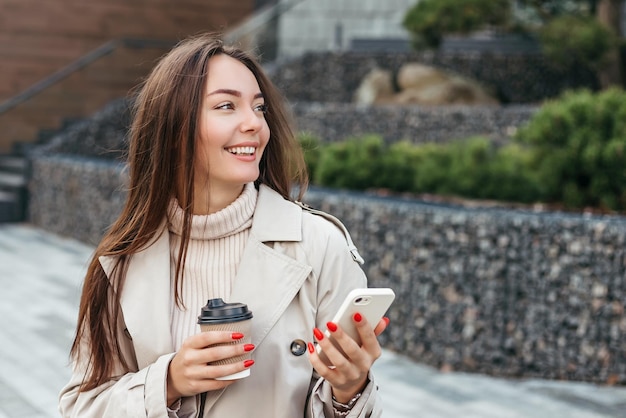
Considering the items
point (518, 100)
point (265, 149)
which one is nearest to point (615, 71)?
point (518, 100)

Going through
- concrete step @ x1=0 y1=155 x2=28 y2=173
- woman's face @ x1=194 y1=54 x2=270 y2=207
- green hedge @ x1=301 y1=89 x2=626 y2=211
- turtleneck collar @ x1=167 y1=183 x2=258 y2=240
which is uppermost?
woman's face @ x1=194 y1=54 x2=270 y2=207

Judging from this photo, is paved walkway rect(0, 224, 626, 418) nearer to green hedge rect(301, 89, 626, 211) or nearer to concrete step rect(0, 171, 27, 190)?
green hedge rect(301, 89, 626, 211)

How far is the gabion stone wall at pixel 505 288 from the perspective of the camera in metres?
5.43

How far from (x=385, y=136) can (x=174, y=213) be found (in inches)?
388

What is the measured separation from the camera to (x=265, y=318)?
210 centimetres

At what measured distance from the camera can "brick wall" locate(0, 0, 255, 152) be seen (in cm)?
1467

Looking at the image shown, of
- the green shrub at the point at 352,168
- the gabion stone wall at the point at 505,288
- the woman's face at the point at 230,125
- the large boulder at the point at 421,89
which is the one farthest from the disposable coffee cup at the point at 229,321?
the large boulder at the point at 421,89

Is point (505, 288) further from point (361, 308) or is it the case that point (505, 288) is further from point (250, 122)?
point (361, 308)

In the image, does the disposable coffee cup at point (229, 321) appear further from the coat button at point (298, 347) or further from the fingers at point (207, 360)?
the coat button at point (298, 347)

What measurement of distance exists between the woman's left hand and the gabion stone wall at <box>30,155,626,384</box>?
3.76m

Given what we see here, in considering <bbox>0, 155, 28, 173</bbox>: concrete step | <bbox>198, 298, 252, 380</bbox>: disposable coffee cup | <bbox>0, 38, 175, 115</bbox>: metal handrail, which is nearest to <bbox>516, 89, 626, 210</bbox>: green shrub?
<bbox>198, 298, 252, 380</bbox>: disposable coffee cup

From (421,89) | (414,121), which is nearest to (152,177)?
(414,121)

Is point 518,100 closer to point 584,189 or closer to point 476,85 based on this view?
point 476,85

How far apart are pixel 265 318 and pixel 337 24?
47.5ft
